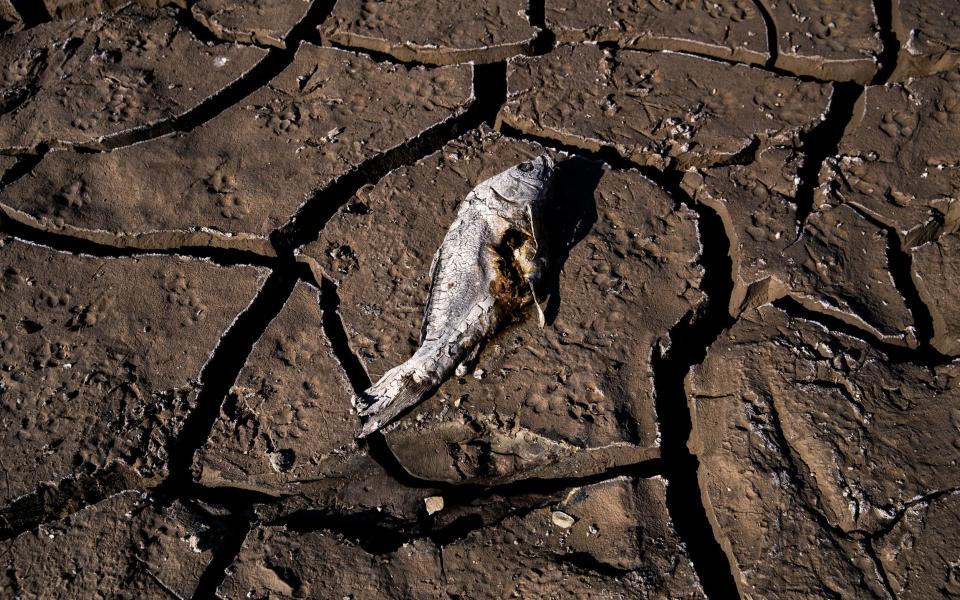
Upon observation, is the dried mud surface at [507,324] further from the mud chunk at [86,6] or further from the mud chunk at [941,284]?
the mud chunk at [86,6]

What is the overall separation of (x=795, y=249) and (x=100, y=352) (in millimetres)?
2658

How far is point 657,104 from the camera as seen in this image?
10.9 ft

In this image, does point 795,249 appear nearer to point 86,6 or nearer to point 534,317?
point 534,317

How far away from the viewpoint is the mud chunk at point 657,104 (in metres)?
3.17

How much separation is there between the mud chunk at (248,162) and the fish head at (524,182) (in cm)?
54

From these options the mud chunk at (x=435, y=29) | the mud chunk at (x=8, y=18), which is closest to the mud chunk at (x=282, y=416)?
the mud chunk at (x=435, y=29)

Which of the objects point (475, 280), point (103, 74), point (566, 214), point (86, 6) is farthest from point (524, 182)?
point (86, 6)

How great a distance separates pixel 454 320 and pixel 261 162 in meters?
1.27

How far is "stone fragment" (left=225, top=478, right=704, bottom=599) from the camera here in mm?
2217

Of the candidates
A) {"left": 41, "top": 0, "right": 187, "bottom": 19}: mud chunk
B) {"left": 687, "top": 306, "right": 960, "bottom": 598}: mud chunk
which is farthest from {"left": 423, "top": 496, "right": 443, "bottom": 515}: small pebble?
{"left": 41, "top": 0, "right": 187, "bottom": 19}: mud chunk

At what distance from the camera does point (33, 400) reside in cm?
268

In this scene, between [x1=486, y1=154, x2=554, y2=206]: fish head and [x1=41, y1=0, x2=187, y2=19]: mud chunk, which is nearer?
[x1=486, y1=154, x2=554, y2=206]: fish head

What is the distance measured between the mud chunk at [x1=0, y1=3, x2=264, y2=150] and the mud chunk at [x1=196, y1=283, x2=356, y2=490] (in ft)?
4.71

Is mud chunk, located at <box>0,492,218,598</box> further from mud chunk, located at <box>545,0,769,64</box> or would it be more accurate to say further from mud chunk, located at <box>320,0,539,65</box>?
mud chunk, located at <box>545,0,769,64</box>
